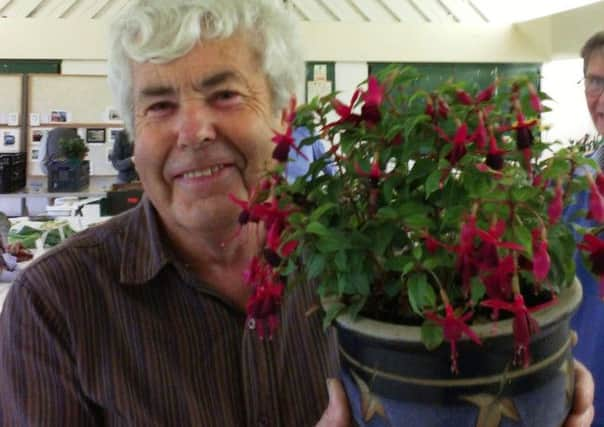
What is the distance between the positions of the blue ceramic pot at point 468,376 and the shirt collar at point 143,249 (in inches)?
17.2

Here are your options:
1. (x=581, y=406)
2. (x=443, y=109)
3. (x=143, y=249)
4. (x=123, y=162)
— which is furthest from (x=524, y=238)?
(x=123, y=162)

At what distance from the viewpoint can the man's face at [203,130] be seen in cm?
81

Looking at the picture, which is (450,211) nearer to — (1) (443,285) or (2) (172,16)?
(1) (443,285)

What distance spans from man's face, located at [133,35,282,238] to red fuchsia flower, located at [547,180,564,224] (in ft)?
1.44

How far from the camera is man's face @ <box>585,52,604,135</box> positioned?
1669 mm

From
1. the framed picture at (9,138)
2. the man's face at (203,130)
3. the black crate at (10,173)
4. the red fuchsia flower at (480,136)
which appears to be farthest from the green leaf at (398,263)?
the framed picture at (9,138)

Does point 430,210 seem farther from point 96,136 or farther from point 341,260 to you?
point 96,136

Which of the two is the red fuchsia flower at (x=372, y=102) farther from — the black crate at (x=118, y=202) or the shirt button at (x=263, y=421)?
the black crate at (x=118, y=202)

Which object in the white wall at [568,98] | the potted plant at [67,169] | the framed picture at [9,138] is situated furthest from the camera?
the framed picture at [9,138]

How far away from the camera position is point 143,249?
91 cm

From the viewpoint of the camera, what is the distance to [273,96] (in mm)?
912

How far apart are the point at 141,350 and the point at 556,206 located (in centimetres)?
61

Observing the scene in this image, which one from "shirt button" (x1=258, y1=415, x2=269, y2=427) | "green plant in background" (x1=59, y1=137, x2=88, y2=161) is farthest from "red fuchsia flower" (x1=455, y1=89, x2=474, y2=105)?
"green plant in background" (x1=59, y1=137, x2=88, y2=161)

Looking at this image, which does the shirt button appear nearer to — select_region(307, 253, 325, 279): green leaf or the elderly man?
the elderly man
